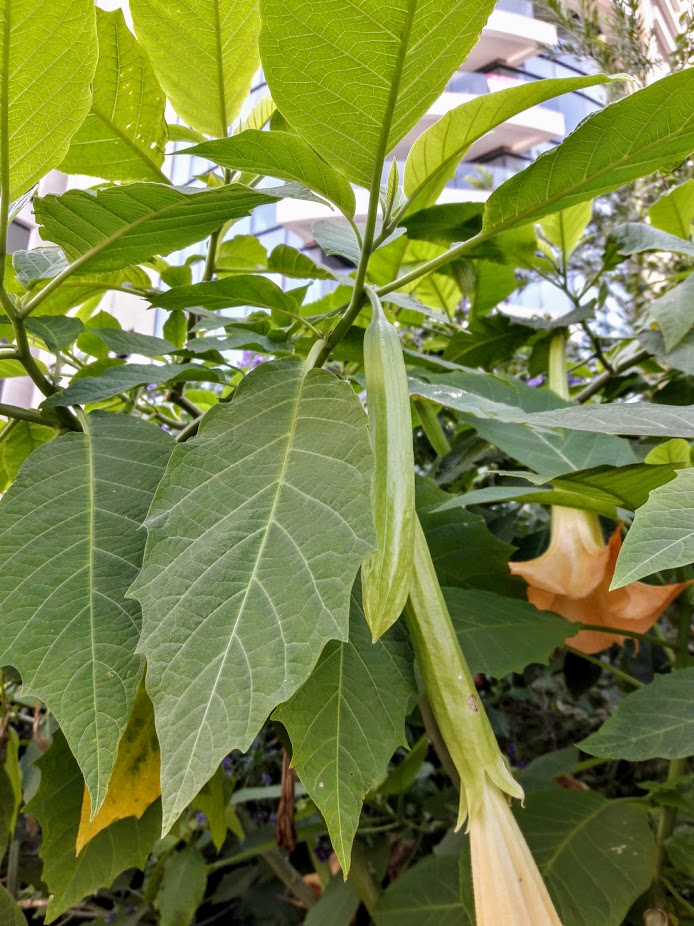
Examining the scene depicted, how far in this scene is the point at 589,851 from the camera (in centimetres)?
60

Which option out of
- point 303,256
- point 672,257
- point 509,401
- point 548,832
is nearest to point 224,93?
point 303,256

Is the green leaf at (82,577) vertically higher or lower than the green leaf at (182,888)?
higher

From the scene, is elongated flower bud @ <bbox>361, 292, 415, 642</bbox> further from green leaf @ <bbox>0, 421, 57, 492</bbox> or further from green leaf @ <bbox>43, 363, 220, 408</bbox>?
green leaf @ <bbox>0, 421, 57, 492</bbox>

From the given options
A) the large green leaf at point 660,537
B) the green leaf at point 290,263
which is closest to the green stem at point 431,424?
the green leaf at point 290,263

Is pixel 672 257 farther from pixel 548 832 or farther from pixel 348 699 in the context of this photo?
pixel 348 699

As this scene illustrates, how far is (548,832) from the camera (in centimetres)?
62

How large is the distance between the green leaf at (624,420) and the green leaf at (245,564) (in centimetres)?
13

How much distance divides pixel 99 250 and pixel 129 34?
0.72 feet

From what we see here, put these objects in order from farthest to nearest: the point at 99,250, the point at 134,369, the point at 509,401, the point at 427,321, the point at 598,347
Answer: the point at 427,321
the point at 598,347
the point at 509,401
the point at 134,369
the point at 99,250

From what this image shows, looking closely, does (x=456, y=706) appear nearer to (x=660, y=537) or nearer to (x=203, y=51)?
(x=660, y=537)

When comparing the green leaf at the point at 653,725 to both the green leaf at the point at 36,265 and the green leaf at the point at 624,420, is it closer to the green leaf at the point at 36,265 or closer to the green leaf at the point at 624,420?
the green leaf at the point at 624,420

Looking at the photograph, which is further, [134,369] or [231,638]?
[134,369]

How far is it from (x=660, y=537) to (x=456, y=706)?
144 mm

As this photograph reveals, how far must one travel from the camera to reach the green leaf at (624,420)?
0.42 metres
